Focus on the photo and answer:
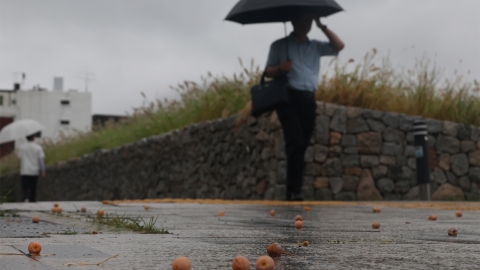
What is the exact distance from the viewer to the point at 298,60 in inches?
320

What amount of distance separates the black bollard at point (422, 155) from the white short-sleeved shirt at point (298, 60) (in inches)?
110

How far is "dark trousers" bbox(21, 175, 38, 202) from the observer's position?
15749 mm

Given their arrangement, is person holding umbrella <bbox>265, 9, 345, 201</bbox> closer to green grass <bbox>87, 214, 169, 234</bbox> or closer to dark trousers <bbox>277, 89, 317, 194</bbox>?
dark trousers <bbox>277, 89, 317, 194</bbox>

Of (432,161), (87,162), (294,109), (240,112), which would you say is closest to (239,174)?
(240,112)

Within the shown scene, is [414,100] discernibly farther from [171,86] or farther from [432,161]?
[171,86]

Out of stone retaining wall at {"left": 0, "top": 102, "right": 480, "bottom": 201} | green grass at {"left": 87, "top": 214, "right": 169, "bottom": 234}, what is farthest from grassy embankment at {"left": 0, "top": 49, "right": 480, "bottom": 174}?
green grass at {"left": 87, "top": 214, "right": 169, "bottom": 234}

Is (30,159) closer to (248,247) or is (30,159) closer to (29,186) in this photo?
(29,186)

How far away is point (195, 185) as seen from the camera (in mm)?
14219

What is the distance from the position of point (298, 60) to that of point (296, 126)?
28.9 inches

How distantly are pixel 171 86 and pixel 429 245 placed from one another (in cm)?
1489

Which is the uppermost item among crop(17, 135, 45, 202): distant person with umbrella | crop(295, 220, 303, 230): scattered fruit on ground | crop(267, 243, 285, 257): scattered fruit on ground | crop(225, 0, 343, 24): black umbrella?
crop(225, 0, 343, 24): black umbrella

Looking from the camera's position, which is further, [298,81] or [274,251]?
[298,81]

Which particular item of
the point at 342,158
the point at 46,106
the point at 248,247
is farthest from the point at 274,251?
the point at 46,106

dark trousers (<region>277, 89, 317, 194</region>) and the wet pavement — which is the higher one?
dark trousers (<region>277, 89, 317, 194</region>)
